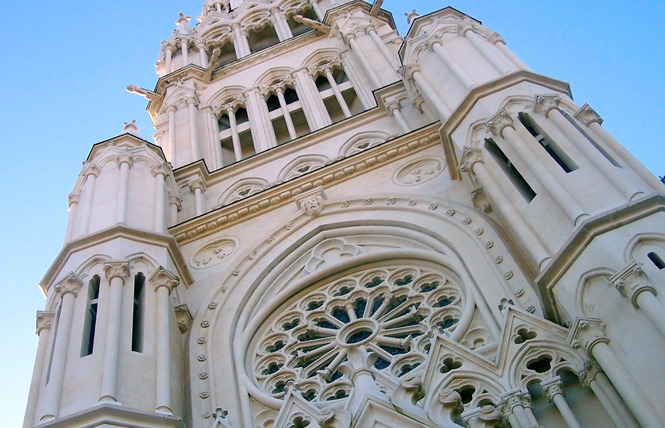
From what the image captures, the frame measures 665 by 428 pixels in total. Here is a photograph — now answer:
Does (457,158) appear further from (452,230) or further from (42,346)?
(42,346)

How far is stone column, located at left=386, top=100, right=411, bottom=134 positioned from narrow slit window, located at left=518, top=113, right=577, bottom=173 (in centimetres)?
490

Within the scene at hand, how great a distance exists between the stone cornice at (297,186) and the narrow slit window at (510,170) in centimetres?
358

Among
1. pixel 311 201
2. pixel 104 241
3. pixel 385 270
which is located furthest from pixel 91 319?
pixel 311 201

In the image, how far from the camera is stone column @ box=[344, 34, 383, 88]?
21.0 metres

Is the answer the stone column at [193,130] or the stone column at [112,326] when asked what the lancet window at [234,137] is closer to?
the stone column at [193,130]

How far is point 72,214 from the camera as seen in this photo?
53.3ft

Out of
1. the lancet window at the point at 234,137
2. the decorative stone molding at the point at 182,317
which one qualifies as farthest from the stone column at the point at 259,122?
the decorative stone molding at the point at 182,317

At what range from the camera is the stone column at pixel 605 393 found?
8.76 metres

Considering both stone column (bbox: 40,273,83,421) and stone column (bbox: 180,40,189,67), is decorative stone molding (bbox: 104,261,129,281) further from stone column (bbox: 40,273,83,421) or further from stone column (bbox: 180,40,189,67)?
stone column (bbox: 180,40,189,67)

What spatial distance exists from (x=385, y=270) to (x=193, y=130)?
954 centimetres

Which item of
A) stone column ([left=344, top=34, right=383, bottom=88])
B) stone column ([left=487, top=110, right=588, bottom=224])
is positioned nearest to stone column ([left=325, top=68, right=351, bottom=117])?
stone column ([left=344, top=34, right=383, bottom=88])

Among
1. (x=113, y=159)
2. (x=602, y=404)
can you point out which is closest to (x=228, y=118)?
(x=113, y=159)

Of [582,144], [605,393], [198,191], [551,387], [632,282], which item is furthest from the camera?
[198,191]

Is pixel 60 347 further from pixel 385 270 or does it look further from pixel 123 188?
pixel 385 270
